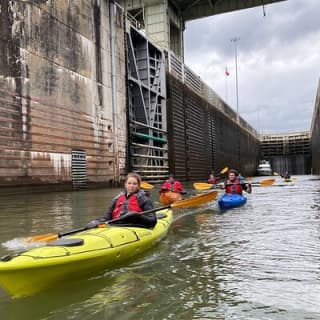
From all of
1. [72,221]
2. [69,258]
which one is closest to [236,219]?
[72,221]

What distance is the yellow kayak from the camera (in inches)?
148

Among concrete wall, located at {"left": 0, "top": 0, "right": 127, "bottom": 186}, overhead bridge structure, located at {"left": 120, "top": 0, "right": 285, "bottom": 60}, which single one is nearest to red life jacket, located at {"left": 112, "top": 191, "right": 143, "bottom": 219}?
concrete wall, located at {"left": 0, "top": 0, "right": 127, "bottom": 186}

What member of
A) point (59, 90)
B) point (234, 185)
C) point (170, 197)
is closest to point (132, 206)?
point (170, 197)

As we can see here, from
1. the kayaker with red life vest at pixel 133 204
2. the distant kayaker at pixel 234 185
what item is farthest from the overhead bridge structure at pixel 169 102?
the kayaker with red life vest at pixel 133 204

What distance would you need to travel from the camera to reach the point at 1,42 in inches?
579

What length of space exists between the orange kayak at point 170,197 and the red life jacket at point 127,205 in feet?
21.5

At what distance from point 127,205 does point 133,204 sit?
0.29 ft

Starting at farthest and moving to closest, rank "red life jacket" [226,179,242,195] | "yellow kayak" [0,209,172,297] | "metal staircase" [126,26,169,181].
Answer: "metal staircase" [126,26,169,181] < "red life jacket" [226,179,242,195] < "yellow kayak" [0,209,172,297]

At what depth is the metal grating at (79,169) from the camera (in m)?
18.1

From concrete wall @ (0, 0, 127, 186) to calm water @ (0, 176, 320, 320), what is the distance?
24.8 feet

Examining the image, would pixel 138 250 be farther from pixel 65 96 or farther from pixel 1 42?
pixel 65 96

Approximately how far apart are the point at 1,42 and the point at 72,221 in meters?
8.59

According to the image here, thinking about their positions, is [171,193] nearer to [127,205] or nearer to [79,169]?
[79,169]

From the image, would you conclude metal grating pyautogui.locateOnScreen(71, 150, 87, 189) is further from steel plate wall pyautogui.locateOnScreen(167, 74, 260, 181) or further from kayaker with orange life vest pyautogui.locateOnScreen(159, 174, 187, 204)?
steel plate wall pyautogui.locateOnScreen(167, 74, 260, 181)
